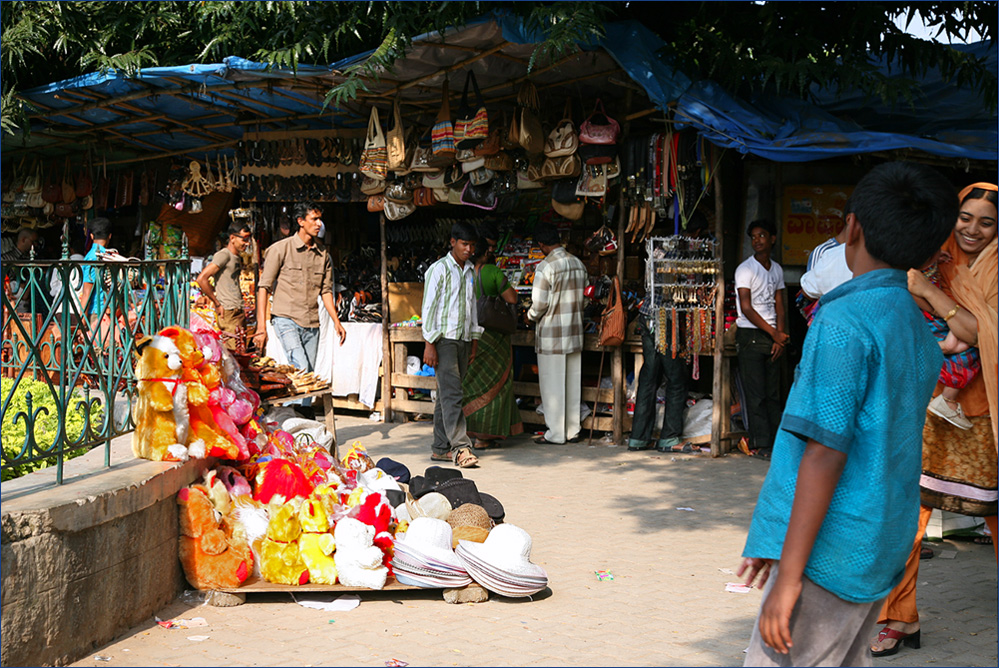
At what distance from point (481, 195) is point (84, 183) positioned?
7.16m

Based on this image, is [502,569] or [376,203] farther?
[376,203]

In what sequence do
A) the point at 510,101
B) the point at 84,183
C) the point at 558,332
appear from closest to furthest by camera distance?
1. the point at 558,332
2. the point at 510,101
3. the point at 84,183

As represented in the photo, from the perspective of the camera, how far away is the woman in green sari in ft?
28.4

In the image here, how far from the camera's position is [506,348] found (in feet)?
29.2

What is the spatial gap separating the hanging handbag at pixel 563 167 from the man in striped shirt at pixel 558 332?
56 cm

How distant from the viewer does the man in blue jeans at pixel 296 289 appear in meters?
8.48

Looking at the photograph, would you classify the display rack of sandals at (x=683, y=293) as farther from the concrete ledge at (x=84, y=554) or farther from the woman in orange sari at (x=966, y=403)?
the concrete ledge at (x=84, y=554)

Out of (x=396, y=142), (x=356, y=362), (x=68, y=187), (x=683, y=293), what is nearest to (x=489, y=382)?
(x=683, y=293)

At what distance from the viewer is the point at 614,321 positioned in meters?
8.64

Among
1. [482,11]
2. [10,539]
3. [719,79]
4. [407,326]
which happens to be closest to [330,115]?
[407,326]

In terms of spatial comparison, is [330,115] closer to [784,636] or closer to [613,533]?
[613,533]

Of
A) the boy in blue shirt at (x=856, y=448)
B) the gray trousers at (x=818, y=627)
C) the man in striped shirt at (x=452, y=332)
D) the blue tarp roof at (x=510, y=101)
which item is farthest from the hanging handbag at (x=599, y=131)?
the gray trousers at (x=818, y=627)

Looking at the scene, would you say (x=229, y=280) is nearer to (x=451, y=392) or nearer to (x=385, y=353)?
(x=385, y=353)

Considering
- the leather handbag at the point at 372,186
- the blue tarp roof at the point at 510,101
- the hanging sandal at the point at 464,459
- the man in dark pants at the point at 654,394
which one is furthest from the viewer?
the leather handbag at the point at 372,186
